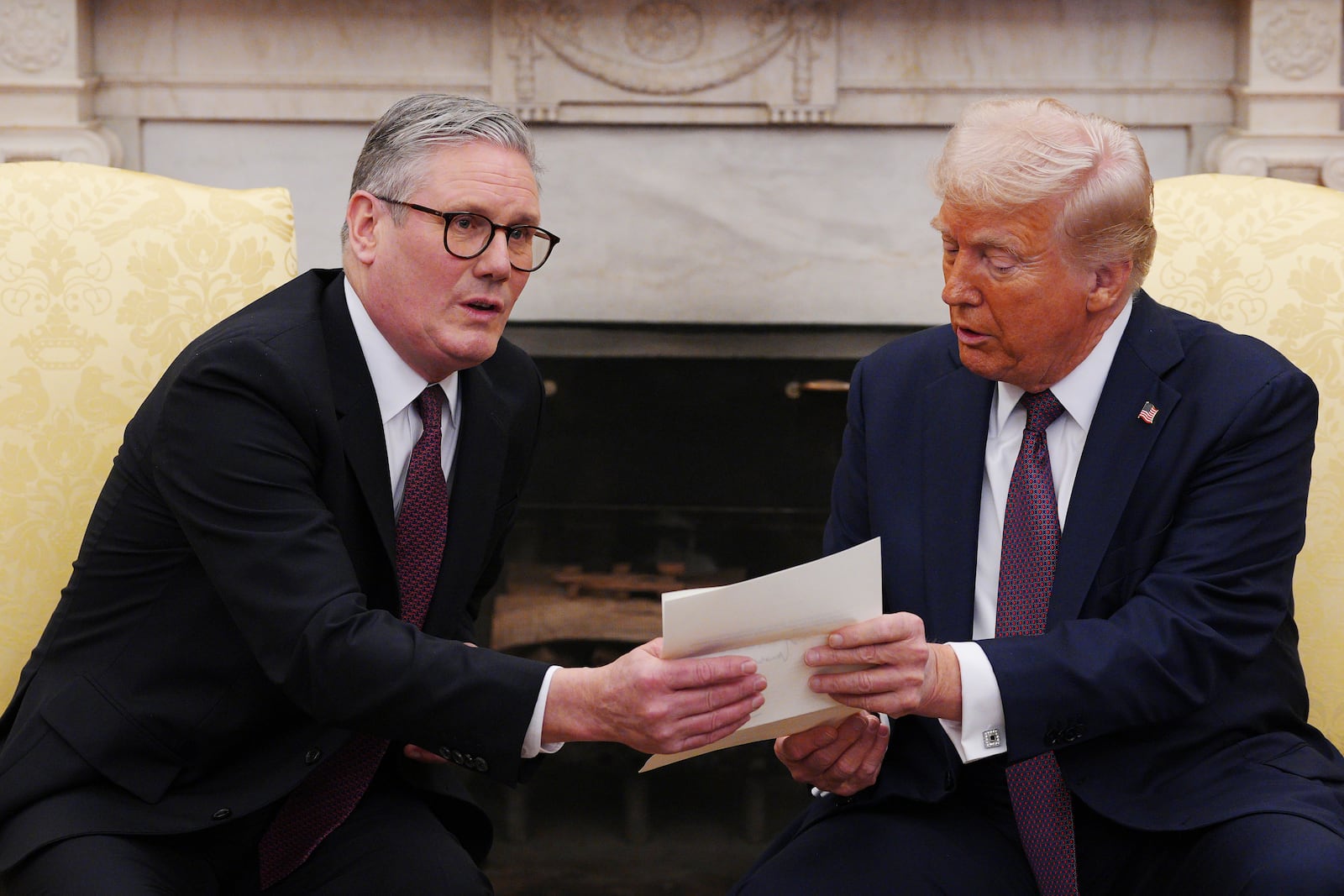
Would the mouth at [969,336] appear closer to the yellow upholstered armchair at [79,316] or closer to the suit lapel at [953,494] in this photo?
the suit lapel at [953,494]

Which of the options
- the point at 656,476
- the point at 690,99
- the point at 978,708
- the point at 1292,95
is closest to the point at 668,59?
the point at 690,99

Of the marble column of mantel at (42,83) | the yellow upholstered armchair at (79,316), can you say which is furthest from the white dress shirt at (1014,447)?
the marble column of mantel at (42,83)

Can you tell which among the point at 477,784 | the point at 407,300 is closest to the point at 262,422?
the point at 407,300

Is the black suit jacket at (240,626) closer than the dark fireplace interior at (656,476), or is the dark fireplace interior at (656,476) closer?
the black suit jacket at (240,626)

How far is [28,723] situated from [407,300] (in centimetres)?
70

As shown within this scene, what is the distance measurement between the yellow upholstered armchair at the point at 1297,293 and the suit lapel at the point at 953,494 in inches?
17.6

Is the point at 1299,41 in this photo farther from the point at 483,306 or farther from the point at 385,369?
the point at 385,369

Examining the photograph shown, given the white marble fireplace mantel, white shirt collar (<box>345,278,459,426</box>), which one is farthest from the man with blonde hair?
the white marble fireplace mantel

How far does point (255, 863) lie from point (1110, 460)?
118 centimetres

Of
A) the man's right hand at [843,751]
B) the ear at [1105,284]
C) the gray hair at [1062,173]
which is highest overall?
the gray hair at [1062,173]

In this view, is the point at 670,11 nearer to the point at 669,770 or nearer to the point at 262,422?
the point at 669,770

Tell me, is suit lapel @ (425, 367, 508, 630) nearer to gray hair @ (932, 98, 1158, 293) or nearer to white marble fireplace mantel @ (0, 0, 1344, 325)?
gray hair @ (932, 98, 1158, 293)

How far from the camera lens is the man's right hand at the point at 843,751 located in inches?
69.7

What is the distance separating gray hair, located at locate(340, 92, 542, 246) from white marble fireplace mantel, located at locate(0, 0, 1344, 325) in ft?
8.22
